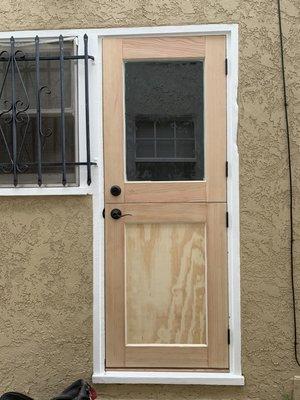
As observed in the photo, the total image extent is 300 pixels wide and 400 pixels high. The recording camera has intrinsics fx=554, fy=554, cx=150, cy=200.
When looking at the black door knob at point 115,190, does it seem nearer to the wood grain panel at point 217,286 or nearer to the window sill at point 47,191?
the window sill at point 47,191

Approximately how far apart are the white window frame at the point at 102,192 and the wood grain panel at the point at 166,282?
0.73ft

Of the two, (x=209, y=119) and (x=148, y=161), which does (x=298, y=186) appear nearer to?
(x=209, y=119)

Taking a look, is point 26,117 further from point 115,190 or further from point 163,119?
point 163,119

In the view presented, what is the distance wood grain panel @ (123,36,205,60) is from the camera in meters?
4.21

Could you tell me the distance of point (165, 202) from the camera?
13.9 feet

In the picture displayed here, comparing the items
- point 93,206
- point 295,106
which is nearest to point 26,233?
point 93,206

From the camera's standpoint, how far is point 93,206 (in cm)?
424

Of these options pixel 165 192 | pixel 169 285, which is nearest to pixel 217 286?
pixel 169 285

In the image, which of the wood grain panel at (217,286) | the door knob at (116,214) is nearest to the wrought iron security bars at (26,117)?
the door knob at (116,214)

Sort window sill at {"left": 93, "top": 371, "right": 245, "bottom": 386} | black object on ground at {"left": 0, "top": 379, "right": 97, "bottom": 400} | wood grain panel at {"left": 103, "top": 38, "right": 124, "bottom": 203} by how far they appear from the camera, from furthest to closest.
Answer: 1. wood grain panel at {"left": 103, "top": 38, "right": 124, "bottom": 203}
2. window sill at {"left": 93, "top": 371, "right": 245, "bottom": 386}
3. black object on ground at {"left": 0, "top": 379, "right": 97, "bottom": 400}

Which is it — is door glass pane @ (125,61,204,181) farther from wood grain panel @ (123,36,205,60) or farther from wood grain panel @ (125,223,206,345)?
wood grain panel @ (125,223,206,345)

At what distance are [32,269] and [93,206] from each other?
2.24 feet

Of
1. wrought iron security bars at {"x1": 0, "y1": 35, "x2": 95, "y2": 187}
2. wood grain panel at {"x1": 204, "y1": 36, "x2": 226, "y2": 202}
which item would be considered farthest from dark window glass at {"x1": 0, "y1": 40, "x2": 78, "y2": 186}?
wood grain panel at {"x1": 204, "y1": 36, "x2": 226, "y2": 202}

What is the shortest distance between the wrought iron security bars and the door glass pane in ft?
1.15
